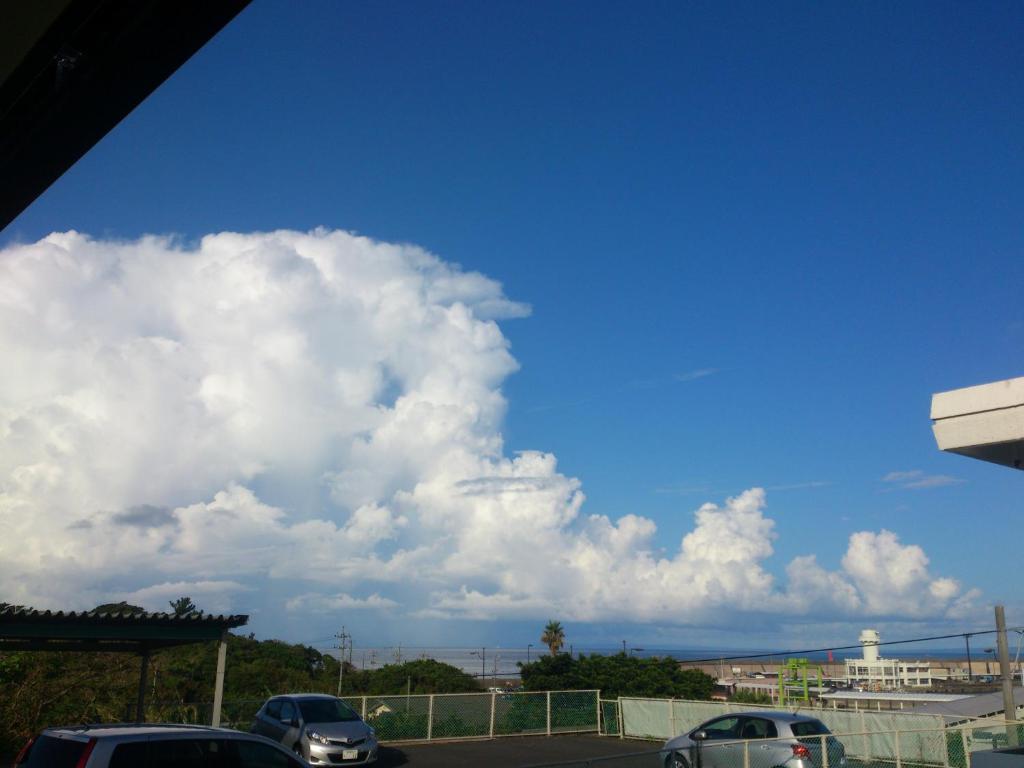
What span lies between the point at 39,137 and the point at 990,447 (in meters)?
7.09

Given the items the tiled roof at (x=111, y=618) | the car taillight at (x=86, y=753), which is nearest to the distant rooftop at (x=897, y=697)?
the tiled roof at (x=111, y=618)

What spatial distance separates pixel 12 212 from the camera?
4164mm

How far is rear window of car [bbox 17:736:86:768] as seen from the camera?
25.6 ft

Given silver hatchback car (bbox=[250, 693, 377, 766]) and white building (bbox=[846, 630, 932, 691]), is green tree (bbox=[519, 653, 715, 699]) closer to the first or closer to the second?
silver hatchback car (bbox=[250, 693, 377, 766])

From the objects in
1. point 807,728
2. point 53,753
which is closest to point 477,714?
point 807,728

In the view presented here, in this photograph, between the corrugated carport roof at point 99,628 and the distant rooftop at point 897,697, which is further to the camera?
the distant rooftop at point 897,697

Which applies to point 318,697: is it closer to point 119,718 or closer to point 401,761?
A: point 401,761

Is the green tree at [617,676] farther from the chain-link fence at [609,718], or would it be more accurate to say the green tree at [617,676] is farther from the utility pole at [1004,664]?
the utility pole at [1004,664]

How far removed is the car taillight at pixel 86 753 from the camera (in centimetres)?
766

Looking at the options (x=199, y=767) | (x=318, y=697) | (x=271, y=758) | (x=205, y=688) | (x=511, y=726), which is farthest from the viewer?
(x=205, y=688)

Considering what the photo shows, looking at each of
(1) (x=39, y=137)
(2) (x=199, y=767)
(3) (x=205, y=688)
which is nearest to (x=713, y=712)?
(2) (x=199, y=767)

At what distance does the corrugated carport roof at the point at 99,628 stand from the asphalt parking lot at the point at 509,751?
235 inches

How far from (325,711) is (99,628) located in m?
5.31

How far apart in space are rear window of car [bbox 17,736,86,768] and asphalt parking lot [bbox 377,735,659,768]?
39.3ft
